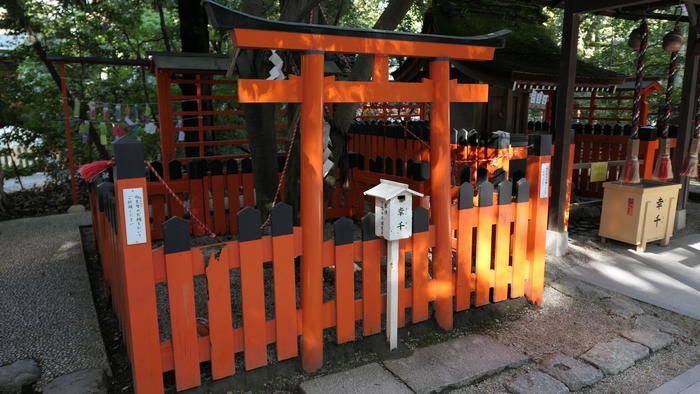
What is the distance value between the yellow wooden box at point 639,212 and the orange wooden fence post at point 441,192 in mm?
3637

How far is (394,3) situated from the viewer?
4.23 m

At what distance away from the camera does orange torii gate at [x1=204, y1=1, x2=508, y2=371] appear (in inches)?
112

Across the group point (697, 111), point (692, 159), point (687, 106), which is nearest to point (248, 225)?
point (692, 159)

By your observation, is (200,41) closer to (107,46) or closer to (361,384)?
(107,46)

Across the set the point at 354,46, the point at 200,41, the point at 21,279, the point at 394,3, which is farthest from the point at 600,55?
the point at 21,279

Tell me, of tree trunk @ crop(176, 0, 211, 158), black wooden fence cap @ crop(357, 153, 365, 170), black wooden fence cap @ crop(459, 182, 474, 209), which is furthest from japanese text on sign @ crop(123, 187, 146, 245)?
tree trunk @ crop(176, 0, 211, 158)

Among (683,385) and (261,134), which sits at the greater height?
(261,134)

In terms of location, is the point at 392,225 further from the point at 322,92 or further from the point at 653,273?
the point at 653,273

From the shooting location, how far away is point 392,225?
3225 mm

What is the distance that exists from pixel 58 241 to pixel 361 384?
16.1 feet

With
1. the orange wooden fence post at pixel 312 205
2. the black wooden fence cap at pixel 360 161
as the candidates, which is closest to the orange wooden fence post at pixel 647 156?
the black wooden fence cap at pixel 360 161

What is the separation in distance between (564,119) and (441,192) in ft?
9.81

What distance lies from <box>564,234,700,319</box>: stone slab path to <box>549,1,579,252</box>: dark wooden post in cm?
70

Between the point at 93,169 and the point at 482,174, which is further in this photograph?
the point at 482,174
